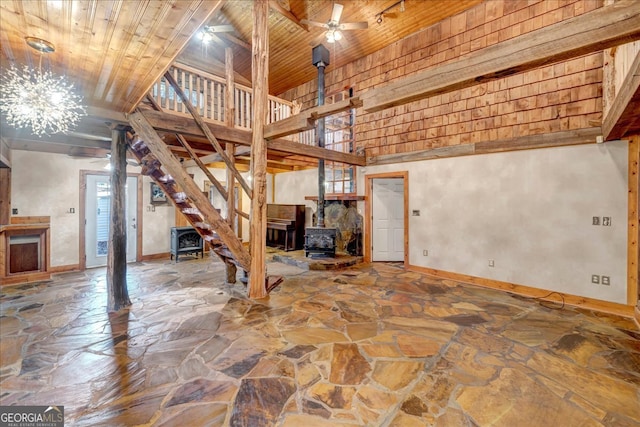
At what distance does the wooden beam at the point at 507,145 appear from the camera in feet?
12.7

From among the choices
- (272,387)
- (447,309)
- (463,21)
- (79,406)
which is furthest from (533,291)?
(79,406)

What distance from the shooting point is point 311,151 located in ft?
16.2

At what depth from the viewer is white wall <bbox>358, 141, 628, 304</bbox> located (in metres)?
3.72

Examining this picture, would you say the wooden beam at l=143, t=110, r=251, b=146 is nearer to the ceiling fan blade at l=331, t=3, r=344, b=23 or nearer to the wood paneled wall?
the ceiling fan blade at l=331, t=3, r=344, b=23

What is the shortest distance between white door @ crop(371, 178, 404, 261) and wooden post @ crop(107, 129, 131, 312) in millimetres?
4955

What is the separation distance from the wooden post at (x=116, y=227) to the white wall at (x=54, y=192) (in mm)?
3159

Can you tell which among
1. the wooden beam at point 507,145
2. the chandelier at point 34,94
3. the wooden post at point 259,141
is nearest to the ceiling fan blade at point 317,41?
the wooden post at point 259,141

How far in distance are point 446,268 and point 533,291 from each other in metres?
1.38

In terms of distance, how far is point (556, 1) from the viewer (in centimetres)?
424

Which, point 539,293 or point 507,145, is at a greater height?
point 507,145

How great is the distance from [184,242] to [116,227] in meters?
3.34

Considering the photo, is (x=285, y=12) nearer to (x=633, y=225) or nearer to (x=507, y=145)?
(x=507, y=145)

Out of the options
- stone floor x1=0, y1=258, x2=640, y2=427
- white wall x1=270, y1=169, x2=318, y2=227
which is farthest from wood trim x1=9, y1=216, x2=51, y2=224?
white wall x1=270, y1=169, x2=318, y2=227

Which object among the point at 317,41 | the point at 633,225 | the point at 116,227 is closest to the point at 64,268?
the point at 116,227
